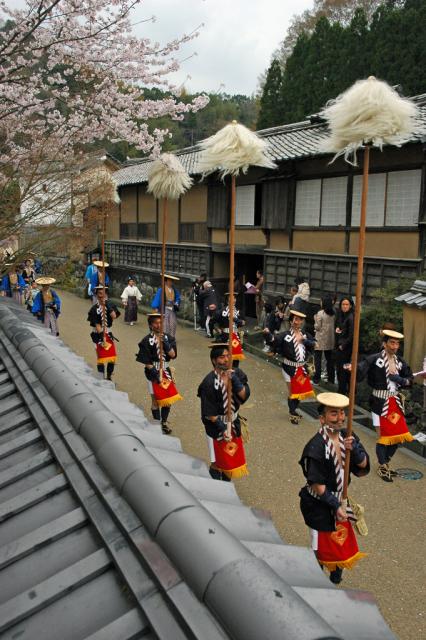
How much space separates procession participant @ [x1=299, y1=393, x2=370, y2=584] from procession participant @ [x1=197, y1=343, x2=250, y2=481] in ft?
5.47

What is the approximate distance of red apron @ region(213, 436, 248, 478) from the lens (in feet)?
21.3

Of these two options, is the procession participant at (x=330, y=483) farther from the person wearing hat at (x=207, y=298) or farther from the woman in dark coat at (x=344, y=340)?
the person wearing hat at (x=207, y=298)

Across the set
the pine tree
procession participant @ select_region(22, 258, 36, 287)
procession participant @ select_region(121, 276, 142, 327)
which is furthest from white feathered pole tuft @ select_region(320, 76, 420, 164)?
the pine tree

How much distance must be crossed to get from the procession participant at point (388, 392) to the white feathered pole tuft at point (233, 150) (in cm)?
377

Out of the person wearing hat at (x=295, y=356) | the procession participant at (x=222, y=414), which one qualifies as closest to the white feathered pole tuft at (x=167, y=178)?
the procession participant at (x=222, y=414)

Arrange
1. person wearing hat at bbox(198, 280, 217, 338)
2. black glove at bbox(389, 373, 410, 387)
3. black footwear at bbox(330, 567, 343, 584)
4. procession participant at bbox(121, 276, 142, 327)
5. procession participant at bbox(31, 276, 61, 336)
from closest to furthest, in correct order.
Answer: black footwear at bbox(330, 567, 343, 584) → black glove at bbox(389, 373, 410, 387) → procession participant at bbox(31, 276, 61, 336) → person wearing hat at bbox(198, 280, 217, 338) → procession participant at bbox(121, 276, 142, 327)

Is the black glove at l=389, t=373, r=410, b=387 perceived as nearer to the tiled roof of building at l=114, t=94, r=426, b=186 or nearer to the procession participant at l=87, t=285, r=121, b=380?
the tiled roof of building at l=114, t=94, r=426, b=186

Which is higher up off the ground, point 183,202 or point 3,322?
point 183,202

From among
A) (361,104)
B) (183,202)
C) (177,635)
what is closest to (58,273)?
(183,202)

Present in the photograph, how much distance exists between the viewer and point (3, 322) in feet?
21.5

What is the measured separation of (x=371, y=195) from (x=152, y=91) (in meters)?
49.7

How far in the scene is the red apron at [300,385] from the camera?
32.4 ft

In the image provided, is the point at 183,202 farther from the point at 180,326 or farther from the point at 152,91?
the point at 152,91

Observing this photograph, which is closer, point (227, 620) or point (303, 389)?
point (227, 620)
